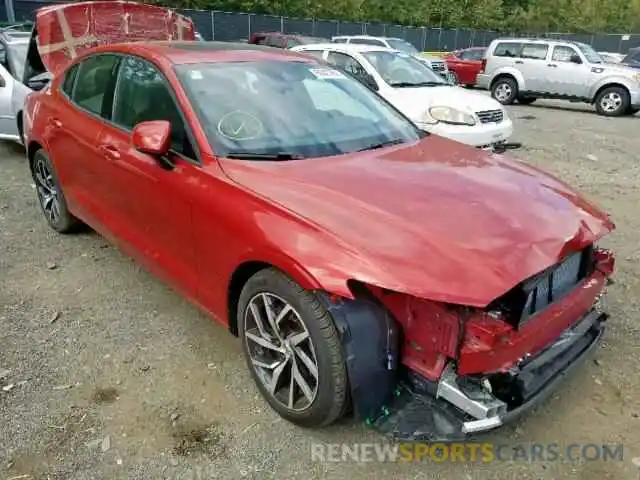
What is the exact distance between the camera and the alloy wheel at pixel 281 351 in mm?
2504

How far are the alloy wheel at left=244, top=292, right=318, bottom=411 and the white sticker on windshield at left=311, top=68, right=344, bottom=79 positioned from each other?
1.72 meters

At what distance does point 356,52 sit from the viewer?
9055mm

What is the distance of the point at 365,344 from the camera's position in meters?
2.29

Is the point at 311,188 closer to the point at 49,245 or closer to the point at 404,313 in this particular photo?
the point at 404,313

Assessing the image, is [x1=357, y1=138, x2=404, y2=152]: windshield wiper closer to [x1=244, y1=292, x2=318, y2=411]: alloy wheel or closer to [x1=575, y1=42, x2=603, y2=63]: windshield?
[x1=244, y1=292, x2=318, y2=411]: alloy wheel

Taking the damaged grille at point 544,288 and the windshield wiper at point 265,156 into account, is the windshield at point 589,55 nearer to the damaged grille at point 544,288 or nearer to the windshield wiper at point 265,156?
the damaged grille at point 544,288

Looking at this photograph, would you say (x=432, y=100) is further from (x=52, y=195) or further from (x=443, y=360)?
(x=443, y=360)

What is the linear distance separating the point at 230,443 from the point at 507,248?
1505mm

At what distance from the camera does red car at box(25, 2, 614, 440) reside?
226cm

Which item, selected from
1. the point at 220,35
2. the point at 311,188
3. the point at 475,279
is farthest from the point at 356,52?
the point at 220,35

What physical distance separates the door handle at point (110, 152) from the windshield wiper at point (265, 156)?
101cm

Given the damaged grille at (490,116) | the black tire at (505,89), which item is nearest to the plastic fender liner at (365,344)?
the damaged grille at (490,116)

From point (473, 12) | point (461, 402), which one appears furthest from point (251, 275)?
point (473, 12)

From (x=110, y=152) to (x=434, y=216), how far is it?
217 cm
